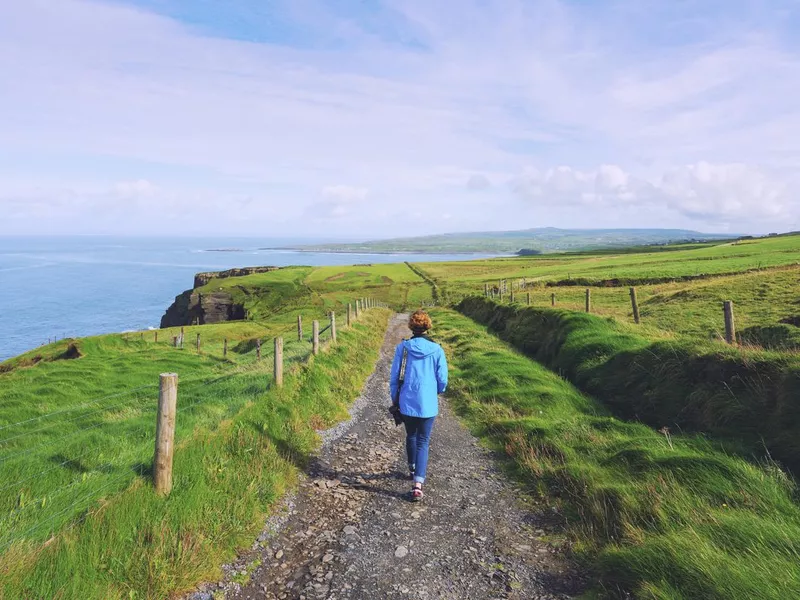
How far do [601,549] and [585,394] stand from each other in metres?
9.14

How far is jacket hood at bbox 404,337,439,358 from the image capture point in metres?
7.92

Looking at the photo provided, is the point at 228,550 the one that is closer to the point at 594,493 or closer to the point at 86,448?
the point at 86,448

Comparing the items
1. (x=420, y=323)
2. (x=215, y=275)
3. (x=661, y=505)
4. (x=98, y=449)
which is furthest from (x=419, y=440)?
(x=215, y=275)

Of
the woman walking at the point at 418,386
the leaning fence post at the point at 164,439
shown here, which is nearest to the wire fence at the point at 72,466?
the leaning fence post at the point at 164,439

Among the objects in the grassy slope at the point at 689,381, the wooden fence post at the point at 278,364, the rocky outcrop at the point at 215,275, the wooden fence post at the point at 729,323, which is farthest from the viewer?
the rocky outcrop at the point at 215,275

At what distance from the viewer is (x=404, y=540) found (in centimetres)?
647

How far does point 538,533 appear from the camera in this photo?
21.8ft

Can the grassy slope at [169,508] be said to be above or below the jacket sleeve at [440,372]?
below

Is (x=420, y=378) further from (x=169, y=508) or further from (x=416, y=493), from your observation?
(x=169, y=508)

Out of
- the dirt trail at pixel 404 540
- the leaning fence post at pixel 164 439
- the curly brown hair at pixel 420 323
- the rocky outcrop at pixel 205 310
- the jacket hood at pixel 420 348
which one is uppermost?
the curly brown hair at pixel 420 323

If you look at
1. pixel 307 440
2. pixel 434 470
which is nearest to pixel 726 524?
pixel 434 470

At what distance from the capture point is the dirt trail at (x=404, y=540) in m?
5.43

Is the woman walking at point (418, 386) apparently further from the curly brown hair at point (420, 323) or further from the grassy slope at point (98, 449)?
the grassy slope at point (98, 449)

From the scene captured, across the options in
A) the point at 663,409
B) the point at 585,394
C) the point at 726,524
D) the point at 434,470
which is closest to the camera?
the point at 726,524
